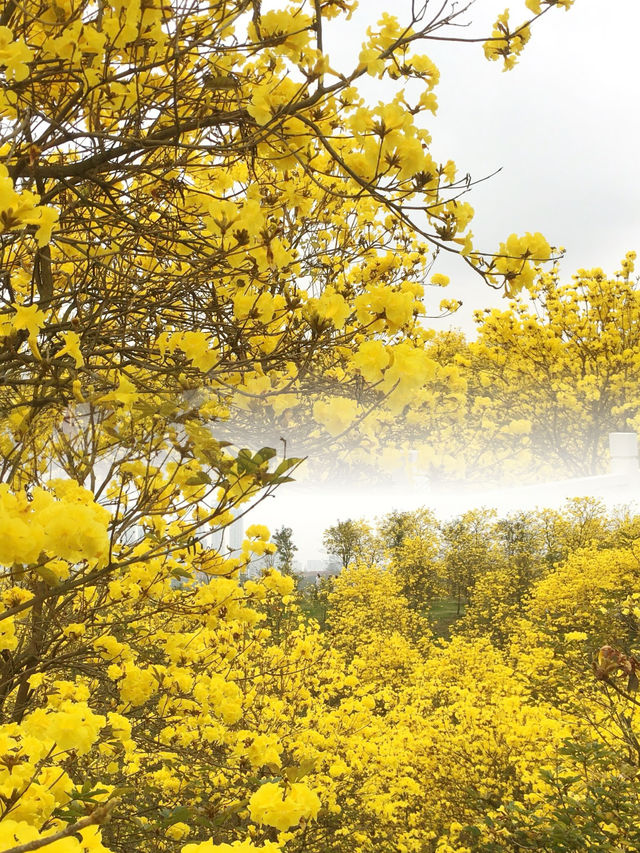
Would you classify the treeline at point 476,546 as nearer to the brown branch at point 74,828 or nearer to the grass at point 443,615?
the grass at point 443,615

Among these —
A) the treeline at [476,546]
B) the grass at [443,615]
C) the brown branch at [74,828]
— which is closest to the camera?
the brown branch at [74,828]

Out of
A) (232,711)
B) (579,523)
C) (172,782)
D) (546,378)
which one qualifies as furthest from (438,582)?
(232,711)

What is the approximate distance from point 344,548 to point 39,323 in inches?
843

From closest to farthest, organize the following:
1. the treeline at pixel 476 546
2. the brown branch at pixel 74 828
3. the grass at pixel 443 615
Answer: the brown branch at pixel 74 828
the treeline at pixel 476 546
the grass at pixel 443 615

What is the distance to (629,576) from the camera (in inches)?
404

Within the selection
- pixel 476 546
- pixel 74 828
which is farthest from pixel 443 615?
pixel 74 828

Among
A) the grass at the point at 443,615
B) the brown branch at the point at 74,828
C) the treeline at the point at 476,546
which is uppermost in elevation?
the treeline at the point at 476,546

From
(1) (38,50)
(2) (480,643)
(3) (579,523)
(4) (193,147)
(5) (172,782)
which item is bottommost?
(5) (172,782)

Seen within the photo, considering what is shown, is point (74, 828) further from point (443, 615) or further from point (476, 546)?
point (476, 546)

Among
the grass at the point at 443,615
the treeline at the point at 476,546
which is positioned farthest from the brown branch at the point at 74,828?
the grass at the point at 443,615

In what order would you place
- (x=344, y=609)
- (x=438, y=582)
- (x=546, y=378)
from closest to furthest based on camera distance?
(x=546, y=378), (x=344, y=609), (x=438, y=582)

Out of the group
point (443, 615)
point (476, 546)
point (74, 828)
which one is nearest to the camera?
point (74, 828)

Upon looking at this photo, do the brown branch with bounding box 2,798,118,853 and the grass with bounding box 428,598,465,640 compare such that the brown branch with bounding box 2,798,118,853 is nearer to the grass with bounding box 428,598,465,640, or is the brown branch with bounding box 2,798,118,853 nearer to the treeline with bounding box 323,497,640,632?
the treeline with bounding box 323,497,640,632

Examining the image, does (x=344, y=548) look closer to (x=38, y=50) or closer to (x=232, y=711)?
(x=232, y=711)
